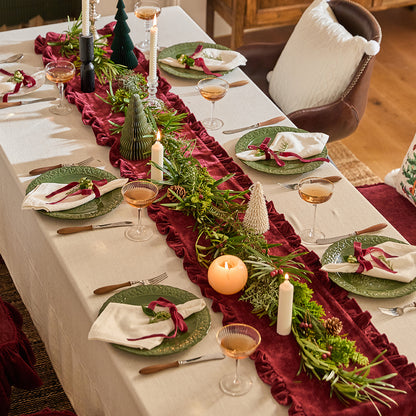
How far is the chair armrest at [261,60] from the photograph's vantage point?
3594mm

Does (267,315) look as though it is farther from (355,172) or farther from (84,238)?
(355,172)

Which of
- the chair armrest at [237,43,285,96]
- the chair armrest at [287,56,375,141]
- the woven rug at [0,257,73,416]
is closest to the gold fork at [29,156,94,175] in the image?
the woven rug at [0,257,73,416]

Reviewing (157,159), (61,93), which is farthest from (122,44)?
(157,159)

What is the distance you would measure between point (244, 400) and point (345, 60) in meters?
1.86

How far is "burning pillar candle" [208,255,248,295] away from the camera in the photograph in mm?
1912

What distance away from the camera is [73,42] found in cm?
304

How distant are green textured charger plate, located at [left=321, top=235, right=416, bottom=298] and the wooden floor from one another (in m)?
1.89

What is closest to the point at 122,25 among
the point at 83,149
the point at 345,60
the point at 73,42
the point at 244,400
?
the point at 73,42

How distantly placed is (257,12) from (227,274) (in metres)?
2.94

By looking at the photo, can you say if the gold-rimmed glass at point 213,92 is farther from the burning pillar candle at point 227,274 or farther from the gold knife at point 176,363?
the gold knife at point 176,363

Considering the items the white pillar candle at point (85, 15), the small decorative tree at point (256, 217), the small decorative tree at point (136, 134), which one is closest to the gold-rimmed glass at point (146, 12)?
the white pillar candle at point (85, 15)

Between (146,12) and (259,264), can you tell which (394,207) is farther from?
(146,12)

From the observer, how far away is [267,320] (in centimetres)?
191

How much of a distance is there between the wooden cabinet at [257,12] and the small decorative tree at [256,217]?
8.48ft
